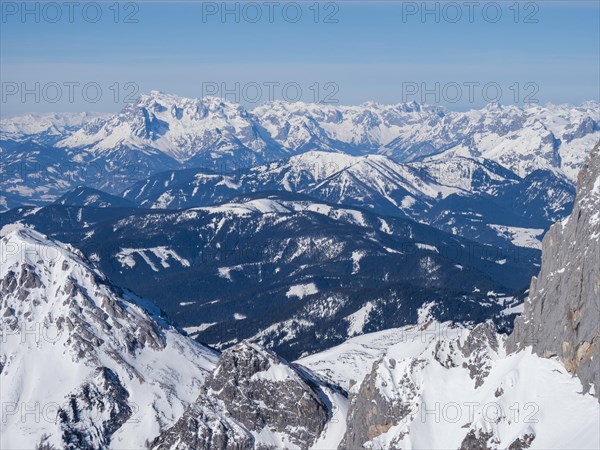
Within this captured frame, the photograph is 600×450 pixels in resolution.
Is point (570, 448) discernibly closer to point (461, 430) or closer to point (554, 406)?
point (554, 406)

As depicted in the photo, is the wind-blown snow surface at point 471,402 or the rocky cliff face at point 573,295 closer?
the wind-blown snow surface at point 471,402

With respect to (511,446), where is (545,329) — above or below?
above

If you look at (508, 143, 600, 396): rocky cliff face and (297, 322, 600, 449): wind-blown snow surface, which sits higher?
(508, 143, 600, 396): rocky cliff face

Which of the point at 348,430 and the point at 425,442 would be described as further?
the point at 348,430

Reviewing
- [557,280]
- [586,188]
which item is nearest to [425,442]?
[557,280]

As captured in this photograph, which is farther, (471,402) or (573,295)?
(471,402)
